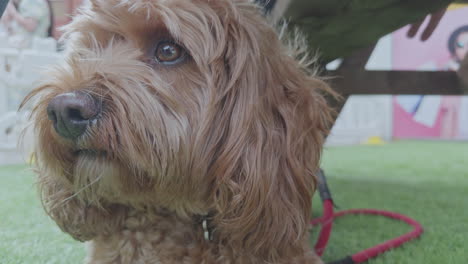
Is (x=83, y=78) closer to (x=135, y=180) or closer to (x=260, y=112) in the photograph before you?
(x=135, y=180)

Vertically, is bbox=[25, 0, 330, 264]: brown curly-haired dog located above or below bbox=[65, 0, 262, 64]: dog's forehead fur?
below

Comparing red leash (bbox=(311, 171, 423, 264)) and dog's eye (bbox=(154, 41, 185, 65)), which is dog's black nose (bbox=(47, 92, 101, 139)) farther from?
red leash (bbox=(311, 171, 423, 264))

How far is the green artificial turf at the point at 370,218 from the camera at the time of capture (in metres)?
1.14

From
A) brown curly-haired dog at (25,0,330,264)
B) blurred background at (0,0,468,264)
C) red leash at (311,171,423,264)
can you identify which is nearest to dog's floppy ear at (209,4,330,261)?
brown curly-haired dog at (25,0,330,264)

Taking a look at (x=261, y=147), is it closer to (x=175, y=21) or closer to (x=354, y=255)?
(x=175, y=21)

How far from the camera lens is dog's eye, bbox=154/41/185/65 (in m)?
0.78

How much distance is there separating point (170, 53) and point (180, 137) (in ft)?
0.57

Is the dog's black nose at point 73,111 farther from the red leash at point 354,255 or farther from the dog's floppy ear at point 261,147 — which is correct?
the red leash at point 354,255

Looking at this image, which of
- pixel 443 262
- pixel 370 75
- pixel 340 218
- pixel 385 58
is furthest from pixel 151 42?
pixel 385 58

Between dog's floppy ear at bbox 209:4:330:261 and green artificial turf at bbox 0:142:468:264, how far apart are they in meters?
0.48

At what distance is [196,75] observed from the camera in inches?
30.6

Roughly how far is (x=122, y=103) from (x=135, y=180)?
136mm

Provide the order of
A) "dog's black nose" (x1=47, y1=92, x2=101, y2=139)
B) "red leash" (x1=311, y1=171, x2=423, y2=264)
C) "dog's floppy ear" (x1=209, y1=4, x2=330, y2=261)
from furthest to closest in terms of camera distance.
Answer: "red leash" (x1=311, y1=171, x2=423, y2=264)
"dog's floppy ear" (x1=209, y1=4, x2=330, y2=261)
"dog's black nose" (x1=47, y1=92, x2=101, y2=139)

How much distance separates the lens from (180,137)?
2.37ft
